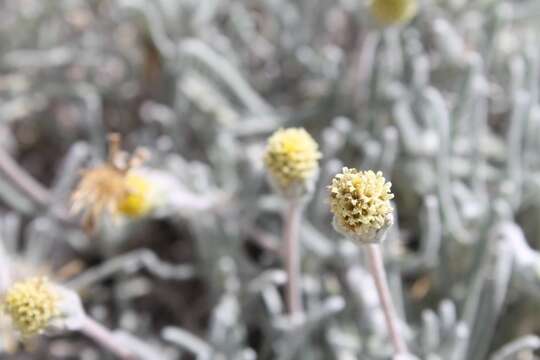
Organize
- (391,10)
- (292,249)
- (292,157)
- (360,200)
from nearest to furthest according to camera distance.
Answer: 1. (360,200)
2. (292,157)
3. (292,249)
4. (391,10)

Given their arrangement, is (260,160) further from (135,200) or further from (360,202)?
(360,202)

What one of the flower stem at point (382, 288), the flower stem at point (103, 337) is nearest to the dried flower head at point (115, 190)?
the flower stem at point (103, 337)

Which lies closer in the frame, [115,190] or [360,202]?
[360,202]

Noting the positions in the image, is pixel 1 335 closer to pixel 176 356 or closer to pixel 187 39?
pixel 176 356

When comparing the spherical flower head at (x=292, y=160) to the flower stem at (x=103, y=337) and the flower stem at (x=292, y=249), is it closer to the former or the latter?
the flower stem at (x=292, y=249)

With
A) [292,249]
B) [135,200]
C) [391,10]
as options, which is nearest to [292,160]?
[292,249]

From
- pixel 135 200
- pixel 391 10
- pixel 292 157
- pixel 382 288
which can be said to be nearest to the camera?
pixel 382 288

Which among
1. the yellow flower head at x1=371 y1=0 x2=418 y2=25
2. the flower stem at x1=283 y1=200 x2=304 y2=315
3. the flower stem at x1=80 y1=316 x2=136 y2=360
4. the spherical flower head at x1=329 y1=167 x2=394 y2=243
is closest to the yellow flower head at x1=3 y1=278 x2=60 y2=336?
the flower stem at x1=80 y1=316 x2=136 y2=360
